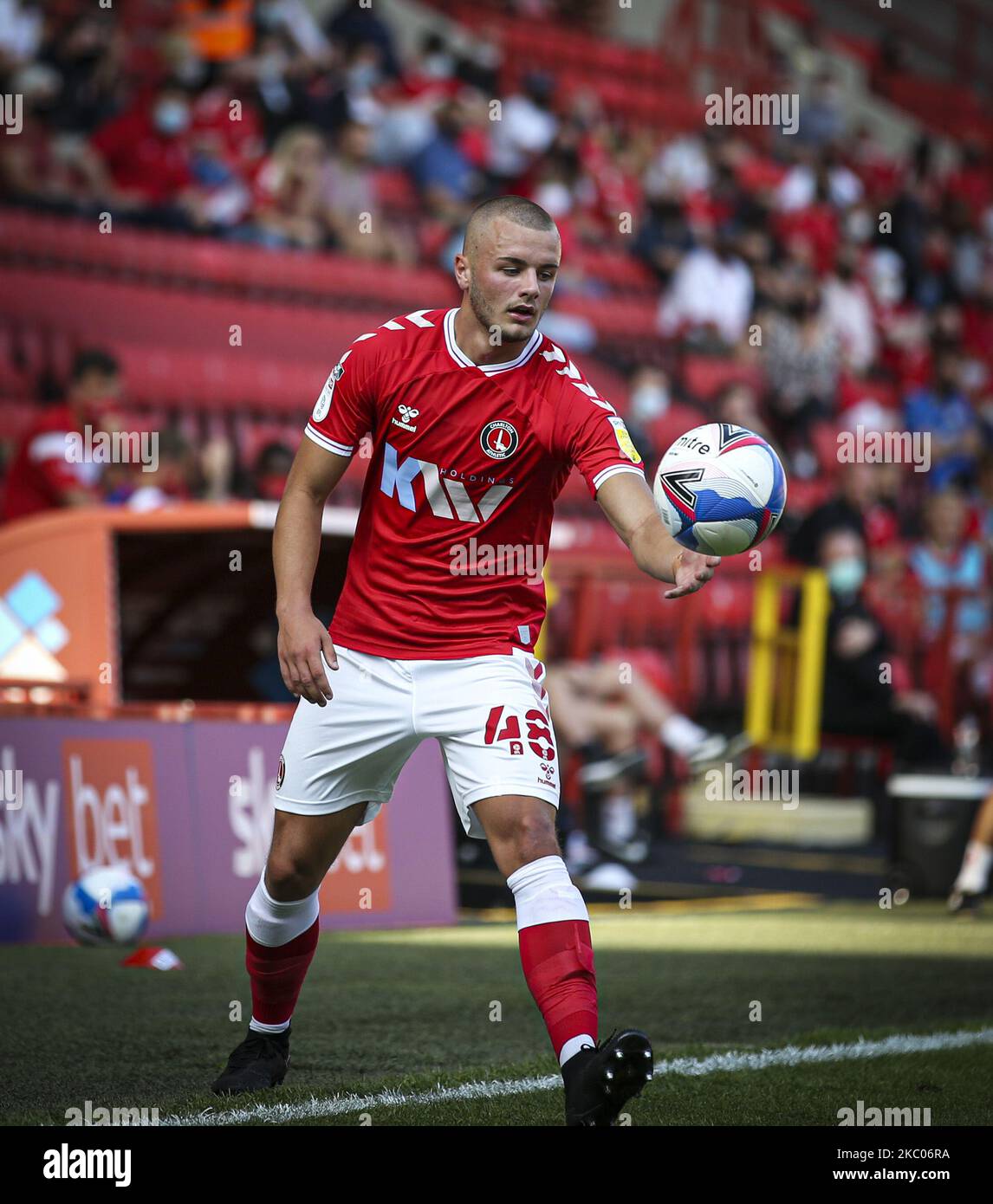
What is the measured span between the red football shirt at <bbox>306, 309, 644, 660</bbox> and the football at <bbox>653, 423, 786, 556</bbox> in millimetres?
266

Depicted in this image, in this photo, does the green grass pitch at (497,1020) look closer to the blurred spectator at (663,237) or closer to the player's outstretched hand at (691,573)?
the player's outstretched hand at (691,573)

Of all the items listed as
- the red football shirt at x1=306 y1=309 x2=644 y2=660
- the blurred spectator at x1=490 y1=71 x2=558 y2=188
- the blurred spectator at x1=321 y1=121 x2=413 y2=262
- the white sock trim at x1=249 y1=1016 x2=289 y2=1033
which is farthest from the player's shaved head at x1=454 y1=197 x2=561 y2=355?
the blurred spectator at x1=490 y1=71 x2=558 y2=188

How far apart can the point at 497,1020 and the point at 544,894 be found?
1805mm

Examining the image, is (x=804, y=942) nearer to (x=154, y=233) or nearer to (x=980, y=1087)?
(x=980, y=1087)

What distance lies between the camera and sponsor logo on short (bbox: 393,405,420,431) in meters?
4.27

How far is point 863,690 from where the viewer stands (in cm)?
1209

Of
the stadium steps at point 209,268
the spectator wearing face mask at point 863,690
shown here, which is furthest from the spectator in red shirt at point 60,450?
the spectator wearing face mask at point 863,690

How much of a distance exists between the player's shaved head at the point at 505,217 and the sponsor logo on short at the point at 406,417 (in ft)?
1.32

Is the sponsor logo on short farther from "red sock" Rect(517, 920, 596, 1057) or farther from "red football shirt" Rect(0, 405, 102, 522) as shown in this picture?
"red football shirt" Rect(0, 405, 102, 522)

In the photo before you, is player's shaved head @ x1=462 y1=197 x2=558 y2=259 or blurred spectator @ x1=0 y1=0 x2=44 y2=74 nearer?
player's shaved head @ x1=462 y1=197 x2=558 y2=259

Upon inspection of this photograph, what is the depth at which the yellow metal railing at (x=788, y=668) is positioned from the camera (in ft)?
39.7

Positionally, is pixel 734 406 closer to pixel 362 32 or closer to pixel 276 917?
pixel 362 32

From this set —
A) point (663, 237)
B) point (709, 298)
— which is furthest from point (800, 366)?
point (663, 237)
